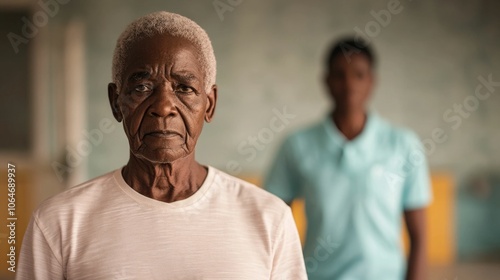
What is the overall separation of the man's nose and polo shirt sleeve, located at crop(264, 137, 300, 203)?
3.80ft

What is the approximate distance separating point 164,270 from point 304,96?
3961 mm

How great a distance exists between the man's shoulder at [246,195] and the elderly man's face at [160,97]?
102mm

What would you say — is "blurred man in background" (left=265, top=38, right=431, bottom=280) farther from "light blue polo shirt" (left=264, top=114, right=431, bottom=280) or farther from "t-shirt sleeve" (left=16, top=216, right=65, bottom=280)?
"t-shirt sleeve" (left=16, top=216, right=65, bottom=280)

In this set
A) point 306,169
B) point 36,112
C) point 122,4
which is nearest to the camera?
point 306,169

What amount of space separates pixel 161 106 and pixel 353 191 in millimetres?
1139

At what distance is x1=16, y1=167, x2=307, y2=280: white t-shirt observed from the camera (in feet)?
3.54

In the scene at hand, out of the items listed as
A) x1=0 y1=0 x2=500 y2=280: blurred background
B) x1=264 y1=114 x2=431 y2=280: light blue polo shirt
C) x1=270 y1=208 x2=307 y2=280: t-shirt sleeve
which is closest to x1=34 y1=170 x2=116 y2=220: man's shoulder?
x1=270 y1=208 x2=307 y2=280: t-shirt sleeve

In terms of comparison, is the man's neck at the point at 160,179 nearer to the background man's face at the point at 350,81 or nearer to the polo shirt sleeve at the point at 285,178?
the polo shirt sleeve at the point at 285,178

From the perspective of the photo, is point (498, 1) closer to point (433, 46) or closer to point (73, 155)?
point (433, 46)

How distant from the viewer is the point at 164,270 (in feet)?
3.53

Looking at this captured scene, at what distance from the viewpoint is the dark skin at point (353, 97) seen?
2242mm

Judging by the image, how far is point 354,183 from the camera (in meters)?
2.12

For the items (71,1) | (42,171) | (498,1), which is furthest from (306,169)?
(498,1)

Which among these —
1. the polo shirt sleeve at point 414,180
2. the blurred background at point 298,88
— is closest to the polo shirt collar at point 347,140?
the polo shirt sleeve at point 414,180
